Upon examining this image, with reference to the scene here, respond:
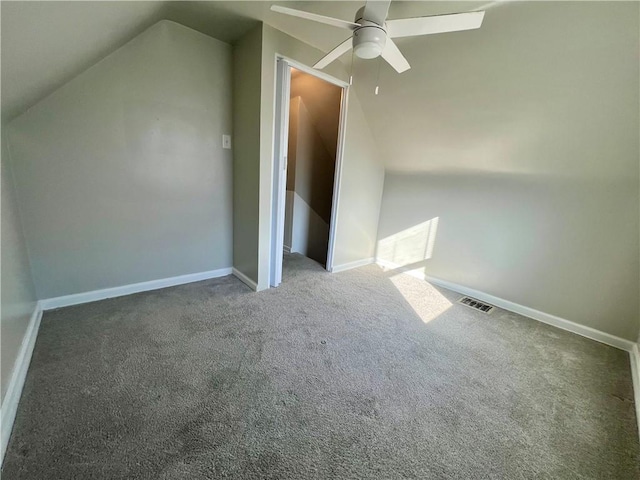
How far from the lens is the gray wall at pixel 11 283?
48.9 inches

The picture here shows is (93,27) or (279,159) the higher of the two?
(93,27)

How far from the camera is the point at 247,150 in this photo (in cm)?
241

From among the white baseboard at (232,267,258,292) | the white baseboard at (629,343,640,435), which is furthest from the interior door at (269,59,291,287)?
the white baseboard at (629,343,640,435)

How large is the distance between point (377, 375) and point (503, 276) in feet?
6.11

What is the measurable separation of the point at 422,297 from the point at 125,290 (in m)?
2.77

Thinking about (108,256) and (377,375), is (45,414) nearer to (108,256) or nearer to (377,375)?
(108,256)

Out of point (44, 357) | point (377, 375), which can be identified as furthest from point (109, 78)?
point (377, 375)

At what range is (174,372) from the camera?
150cm

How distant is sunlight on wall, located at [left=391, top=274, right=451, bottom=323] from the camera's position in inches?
95.3

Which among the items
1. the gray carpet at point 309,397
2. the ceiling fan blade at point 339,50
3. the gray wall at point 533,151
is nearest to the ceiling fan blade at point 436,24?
the ceiling fan blade at point 339,50

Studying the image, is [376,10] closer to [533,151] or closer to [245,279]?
[533,151]

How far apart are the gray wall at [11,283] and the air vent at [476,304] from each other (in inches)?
126

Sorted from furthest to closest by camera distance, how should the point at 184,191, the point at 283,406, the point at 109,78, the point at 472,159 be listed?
the point at 472,159, the point at 184,191, the point at 109,78, the point at 283,406

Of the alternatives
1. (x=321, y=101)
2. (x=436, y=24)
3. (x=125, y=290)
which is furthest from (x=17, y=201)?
(x=321, y=101)
